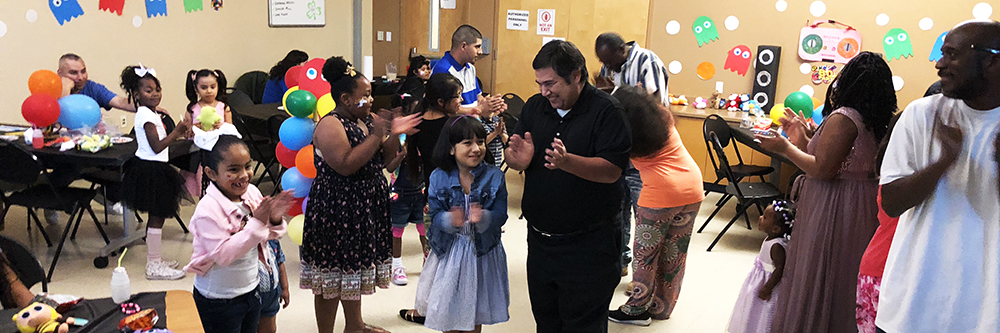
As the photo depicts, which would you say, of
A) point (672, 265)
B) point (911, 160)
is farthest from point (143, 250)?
point (911, 160)

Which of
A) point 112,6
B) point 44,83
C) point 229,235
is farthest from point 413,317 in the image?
point 112,6

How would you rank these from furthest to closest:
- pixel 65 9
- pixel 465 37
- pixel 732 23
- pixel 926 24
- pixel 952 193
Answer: pixel 732 23
pixel 926 24
pixel 65 9
pixel 465 37
pixel 952 193

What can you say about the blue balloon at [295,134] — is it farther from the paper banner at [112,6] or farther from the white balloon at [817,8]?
the white balloon at [817,8]

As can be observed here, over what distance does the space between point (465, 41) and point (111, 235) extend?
2860 mm

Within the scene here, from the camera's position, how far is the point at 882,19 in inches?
249

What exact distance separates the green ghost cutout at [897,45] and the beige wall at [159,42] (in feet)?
20.0

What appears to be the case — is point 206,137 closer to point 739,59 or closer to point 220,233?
point 220,233

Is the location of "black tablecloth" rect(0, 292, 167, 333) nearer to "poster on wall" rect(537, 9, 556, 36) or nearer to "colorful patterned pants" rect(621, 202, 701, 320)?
"colorful patterned pants" rect(621, 202, 701, 320)

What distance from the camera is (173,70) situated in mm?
6523

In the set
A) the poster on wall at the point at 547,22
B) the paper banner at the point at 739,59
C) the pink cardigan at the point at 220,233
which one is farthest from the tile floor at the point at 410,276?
the poster on wall at the point at 547,22

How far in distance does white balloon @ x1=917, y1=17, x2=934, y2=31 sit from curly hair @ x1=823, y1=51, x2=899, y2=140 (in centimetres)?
449

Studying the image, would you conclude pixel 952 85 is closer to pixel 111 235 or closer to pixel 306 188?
pixel 306 188

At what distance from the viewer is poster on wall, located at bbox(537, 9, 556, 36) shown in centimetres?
823

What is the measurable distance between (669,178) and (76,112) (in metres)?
3.55
